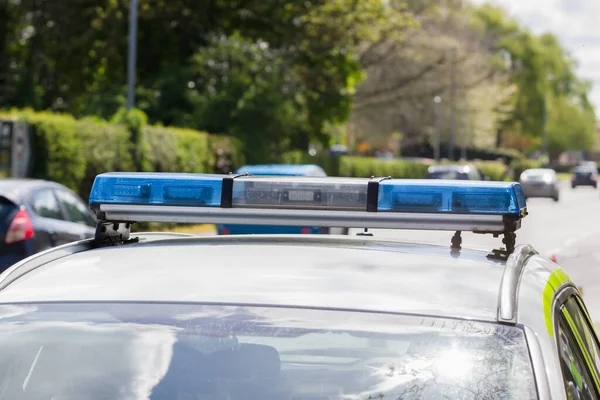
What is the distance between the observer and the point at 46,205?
12.4 meters

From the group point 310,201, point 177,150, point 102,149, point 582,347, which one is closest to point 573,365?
point 582,347

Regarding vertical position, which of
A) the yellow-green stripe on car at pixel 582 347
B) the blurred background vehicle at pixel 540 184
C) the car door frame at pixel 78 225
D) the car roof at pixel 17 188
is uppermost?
the yellow-green stripe on car at pixel 582 347

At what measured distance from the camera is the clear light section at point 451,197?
126 inches

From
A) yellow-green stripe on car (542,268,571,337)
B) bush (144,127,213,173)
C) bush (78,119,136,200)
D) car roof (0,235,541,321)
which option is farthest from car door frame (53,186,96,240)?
bush (144,127,213,173)

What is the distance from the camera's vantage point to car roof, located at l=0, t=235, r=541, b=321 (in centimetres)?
271

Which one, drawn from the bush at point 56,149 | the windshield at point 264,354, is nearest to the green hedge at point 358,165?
the bush at point 56,149

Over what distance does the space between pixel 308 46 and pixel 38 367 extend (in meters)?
40.0

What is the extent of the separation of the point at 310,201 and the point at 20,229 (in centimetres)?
863

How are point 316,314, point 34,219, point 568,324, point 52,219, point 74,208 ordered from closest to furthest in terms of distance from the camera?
point 316,314
point 568,324
point 34,219
point 52,219
point 74,208

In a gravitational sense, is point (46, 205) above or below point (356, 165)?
above

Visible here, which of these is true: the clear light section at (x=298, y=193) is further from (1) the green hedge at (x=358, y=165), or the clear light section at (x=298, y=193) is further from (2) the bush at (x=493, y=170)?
(2) the bush at (x=493, y=170)

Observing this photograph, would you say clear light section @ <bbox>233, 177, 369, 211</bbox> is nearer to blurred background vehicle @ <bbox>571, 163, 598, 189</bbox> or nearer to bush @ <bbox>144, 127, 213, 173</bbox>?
bush @ <bbox>144, 127, 213, 173</bbox>

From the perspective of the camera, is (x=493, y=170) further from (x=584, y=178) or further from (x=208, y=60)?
(x=208, y=60)

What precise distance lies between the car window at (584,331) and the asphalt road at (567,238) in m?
0.30
